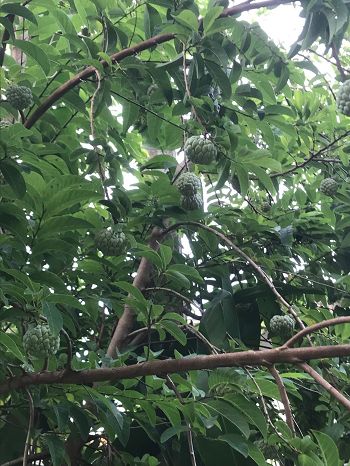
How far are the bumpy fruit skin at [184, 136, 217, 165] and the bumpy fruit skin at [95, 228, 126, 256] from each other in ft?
1.13

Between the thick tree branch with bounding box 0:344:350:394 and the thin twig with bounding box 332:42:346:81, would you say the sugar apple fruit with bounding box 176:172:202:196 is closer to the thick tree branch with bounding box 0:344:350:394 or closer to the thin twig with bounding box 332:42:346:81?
the thin twig with bounding box 332:42:346:81

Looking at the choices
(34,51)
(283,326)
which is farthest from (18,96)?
(283,326)

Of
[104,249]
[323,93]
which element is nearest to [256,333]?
[104,249]

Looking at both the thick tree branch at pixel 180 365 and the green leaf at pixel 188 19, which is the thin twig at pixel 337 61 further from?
the thick tree branch at pixel 180 365

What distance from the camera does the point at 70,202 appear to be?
170cm

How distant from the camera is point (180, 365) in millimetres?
1431

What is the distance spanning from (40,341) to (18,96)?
2.70 feet

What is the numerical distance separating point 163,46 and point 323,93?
1027 mm

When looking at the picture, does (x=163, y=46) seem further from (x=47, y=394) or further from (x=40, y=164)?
(x=47, y=394)

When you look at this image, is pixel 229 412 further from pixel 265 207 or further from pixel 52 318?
pixel 265 207

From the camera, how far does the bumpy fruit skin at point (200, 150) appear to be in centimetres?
193

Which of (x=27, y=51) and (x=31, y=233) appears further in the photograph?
(x=27, y=51)

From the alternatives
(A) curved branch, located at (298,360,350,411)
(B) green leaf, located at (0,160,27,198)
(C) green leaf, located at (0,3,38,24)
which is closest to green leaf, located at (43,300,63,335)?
(B) green leaf, located at (0,160,27,198)

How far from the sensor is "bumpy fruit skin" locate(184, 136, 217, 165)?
6.35 feet
